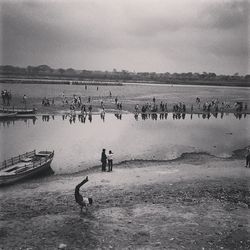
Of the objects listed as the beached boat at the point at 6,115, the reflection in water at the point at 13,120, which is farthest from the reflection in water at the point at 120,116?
the beached boat at the point at 6,115

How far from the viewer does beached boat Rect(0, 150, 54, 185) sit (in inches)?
706

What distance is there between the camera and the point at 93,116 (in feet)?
158

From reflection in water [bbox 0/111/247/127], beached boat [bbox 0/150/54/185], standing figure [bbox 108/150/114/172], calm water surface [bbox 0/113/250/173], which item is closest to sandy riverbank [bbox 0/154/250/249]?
standing figure [bbox 108/150/114/172]

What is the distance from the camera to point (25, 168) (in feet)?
63.0

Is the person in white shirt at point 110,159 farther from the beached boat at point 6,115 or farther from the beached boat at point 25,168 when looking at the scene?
the beached boat at point 6,115

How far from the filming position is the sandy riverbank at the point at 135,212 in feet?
38.9

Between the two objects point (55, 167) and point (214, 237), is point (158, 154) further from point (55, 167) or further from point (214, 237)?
point (214, 237)

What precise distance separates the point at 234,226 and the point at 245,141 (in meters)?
21.9

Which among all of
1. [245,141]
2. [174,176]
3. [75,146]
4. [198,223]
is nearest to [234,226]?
[198,223]

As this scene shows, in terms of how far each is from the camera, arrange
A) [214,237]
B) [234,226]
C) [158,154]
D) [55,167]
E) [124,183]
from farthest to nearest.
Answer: [158,154], [55,167], [124,183], [234,226], [214,237]

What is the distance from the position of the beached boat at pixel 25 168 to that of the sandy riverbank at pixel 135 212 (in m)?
0.64

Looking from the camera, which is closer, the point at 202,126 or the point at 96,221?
the point at 96,221

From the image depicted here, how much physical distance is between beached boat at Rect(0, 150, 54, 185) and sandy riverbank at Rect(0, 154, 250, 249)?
64 cm

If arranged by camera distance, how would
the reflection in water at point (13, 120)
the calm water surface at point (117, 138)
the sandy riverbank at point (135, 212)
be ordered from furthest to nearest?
the reflection in water at point (13, 120)
the calm water surface at point (117, 138)
the sandy riverbank at point (135, 212)
